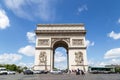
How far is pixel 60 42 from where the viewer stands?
43.8 meters

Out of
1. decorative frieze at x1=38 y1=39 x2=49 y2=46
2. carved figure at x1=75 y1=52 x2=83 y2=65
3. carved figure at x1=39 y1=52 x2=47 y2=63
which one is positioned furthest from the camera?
decorative frieze at x1=38 y1=39 x2=49 y2=46

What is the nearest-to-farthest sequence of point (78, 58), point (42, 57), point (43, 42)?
1. point (78, 58)
2. point (42, 57)
3. point (43, 42)

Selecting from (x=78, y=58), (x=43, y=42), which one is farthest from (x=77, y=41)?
(x=43, y=42)

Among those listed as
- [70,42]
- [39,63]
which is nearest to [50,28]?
[70,42]

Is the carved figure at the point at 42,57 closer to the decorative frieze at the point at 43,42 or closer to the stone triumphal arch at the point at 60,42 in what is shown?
the stone triumphal arch at the point at 60,42

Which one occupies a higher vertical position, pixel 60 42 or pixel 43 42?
pixel 60 42

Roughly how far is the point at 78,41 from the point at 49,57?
710cm

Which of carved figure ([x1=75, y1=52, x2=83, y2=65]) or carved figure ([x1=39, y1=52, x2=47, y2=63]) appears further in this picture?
carved figure ([x1=39, y1=52, x2=47, y2=63])

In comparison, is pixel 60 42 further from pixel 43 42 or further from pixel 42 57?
pixel 42 57

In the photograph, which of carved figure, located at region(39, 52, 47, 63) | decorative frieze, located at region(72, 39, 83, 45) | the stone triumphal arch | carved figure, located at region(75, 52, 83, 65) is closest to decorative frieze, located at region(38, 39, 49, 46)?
the stone triumphal arch

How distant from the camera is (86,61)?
134 ft

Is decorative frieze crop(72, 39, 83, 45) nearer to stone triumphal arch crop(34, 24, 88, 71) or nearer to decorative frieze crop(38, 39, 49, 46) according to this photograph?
stone triumphal arch crop(34, 24, 88, 71)

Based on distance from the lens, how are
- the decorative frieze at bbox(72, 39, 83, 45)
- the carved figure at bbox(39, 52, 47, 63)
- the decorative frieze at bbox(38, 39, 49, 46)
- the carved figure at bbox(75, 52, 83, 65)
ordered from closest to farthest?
the carved figure at bbox(75, 52, 83, 65) → the carved figure at bbox(39, 52, 47, 63) → the decorative frieze at bbox(72, 39, 83, 45) → the decorative frieze at bbox(38, 39, 49, 46)

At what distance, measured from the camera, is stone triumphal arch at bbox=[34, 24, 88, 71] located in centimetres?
4072
